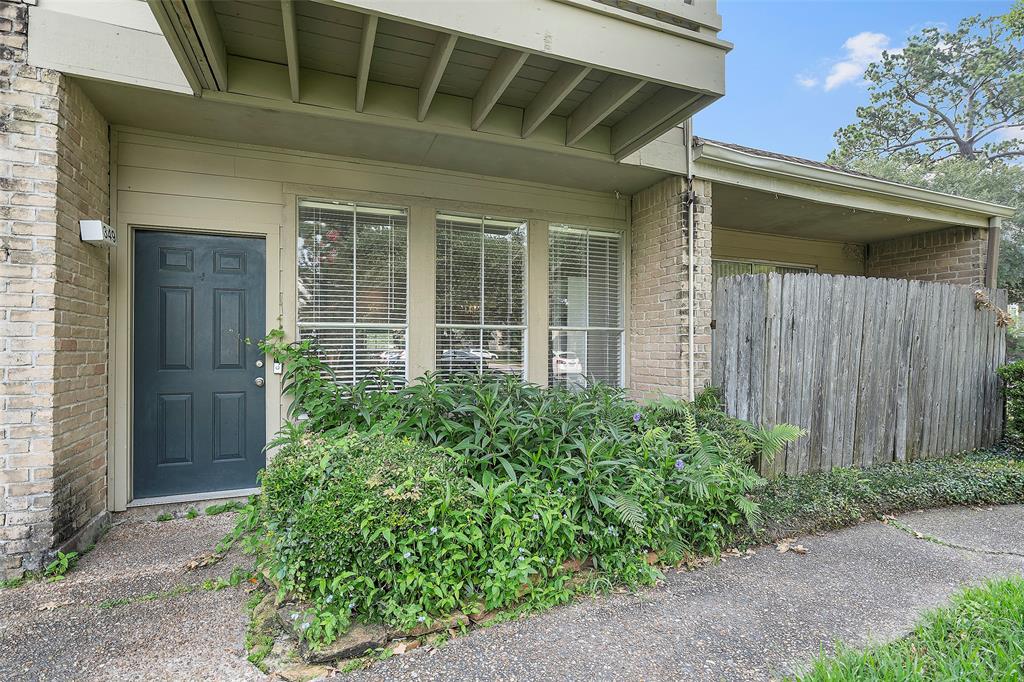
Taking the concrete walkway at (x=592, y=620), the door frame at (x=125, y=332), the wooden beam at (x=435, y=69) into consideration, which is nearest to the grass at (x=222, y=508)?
the door frame at (x=125, y=332)

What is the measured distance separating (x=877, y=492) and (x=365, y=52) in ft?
15.6

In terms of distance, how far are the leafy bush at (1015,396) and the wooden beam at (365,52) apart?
6.48 metres

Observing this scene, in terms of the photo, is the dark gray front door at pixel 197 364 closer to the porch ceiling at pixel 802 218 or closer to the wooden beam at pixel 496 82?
the wooden beam at pixel 496 82

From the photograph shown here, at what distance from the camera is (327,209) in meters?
4.08

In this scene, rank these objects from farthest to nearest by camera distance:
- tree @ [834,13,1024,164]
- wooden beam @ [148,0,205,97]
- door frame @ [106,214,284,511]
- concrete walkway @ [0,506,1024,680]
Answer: tree @ [834,13,1024,164], door frame @ [106,214,284,511], wooden beam @ [148,0,205,97], concrete walkway @ [0,506,1024,680]

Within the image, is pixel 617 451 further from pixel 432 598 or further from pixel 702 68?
pixel 702 68

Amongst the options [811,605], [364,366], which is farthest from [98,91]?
[811,605]

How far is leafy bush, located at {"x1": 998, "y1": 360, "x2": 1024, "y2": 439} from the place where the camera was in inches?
183

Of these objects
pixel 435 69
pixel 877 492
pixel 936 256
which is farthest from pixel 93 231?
pixel 936 256

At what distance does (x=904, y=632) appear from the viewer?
2150 mm

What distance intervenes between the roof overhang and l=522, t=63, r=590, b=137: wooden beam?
5.57 ft

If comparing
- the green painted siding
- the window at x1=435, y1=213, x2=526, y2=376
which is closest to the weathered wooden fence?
the window at x1=435, y1=213, x2=526, y2=376

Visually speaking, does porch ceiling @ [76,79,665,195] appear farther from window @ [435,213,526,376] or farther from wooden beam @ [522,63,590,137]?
window @ [435,213,526,376]

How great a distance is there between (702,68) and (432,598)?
3.46 metres
